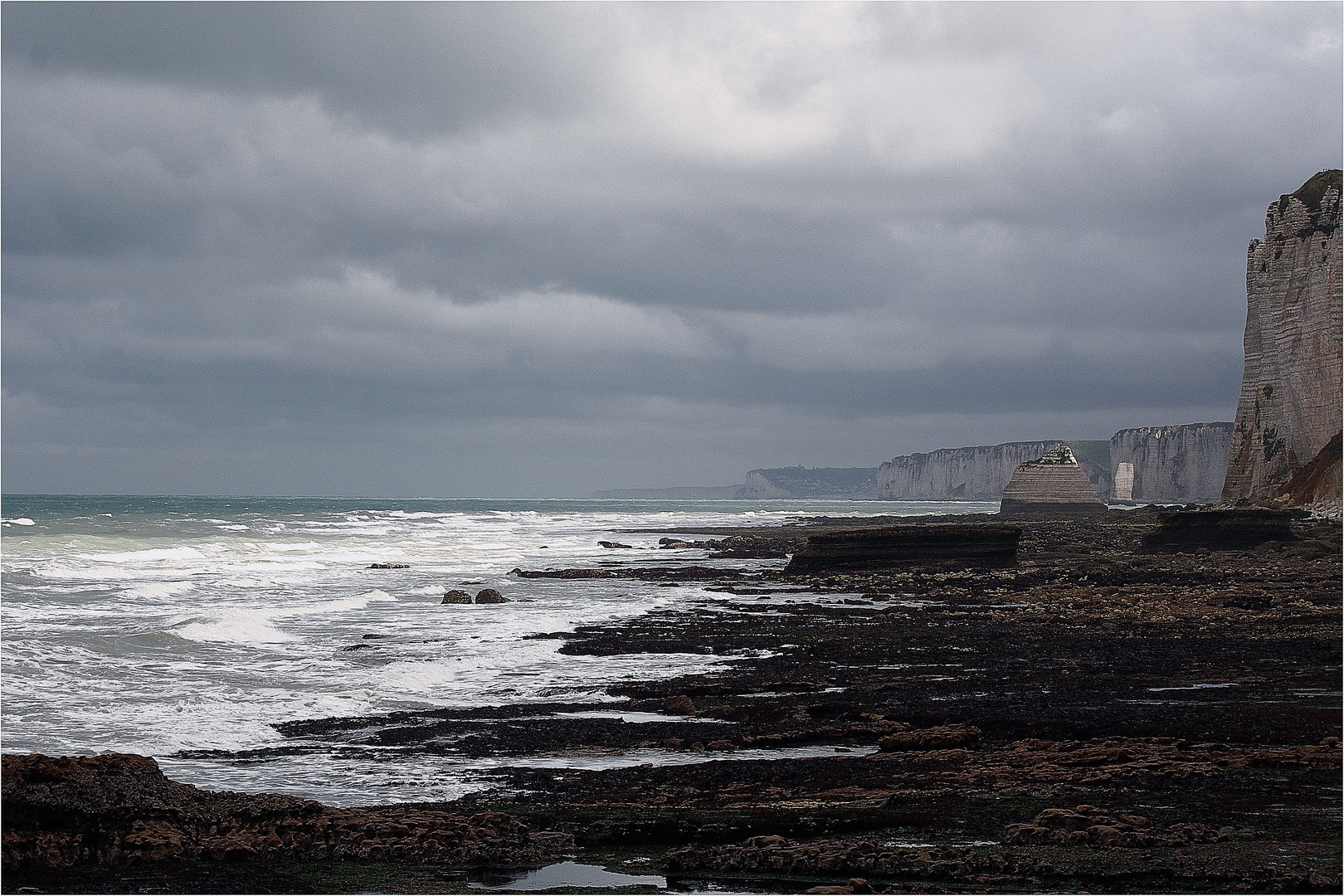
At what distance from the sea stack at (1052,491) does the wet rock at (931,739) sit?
75648mm

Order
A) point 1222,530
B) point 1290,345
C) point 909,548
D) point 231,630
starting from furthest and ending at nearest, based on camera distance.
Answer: point 1290,345 < point 1222,530 < point 909,548 < point 231,630

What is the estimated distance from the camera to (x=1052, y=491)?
8419 centimetres

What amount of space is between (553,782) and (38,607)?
17790 mm

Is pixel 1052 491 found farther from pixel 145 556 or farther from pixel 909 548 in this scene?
pixel 145 556

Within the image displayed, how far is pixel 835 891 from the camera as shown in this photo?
5.38 meters

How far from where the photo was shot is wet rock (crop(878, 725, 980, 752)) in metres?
9.30

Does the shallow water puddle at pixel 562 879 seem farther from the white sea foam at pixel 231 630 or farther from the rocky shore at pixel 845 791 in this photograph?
the white sea foam at pixel 231 630

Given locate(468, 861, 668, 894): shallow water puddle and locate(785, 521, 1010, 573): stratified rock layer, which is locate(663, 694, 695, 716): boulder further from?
locate(785, 521, 1010, 573): stratified rock layer

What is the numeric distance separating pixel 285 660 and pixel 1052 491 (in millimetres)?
76869

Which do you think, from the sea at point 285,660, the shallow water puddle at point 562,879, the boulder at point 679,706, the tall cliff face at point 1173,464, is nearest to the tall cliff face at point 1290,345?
the sea at point 285,660

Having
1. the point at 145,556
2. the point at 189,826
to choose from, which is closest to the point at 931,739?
the point at 189,826

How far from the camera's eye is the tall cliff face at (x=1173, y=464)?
490ft

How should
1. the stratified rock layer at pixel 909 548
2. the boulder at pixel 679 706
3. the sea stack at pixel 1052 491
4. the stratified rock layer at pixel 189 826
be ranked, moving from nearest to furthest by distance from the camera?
the stratified rock layer at pixel 189 826 → the boulder at pixel 679 706 → the stratified rock layer at pixel 909 548 → the sea stack at pixel 1052 491

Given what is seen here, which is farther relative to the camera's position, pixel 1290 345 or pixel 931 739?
pixel 1290 345
